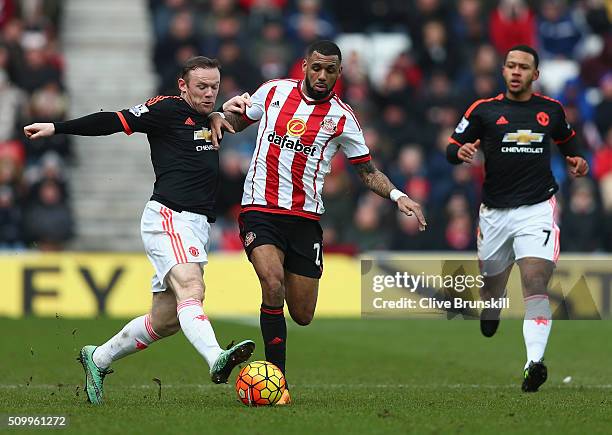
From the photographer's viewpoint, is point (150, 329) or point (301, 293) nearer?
point (150, 329)

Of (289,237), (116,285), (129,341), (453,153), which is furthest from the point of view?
(116,285)

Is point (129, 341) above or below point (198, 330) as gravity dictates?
below

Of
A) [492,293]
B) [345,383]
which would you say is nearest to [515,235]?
[492,293]

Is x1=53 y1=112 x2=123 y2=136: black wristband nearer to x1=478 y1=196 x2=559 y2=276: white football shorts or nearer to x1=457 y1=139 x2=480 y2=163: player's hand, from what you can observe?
x1=457 y1=139 x2=480 y2=163: player's hand

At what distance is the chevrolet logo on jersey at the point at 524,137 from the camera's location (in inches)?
426

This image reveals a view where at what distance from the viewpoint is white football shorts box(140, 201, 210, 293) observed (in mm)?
8906

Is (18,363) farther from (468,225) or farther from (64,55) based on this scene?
(64,55)

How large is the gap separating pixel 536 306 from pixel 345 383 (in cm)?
162

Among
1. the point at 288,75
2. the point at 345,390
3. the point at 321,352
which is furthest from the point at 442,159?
the point at 345,390

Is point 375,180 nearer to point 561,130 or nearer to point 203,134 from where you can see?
point 203,134

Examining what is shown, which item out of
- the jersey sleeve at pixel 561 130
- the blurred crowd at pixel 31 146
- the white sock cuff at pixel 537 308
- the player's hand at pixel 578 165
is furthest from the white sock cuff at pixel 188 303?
the blurred crowd at pixel 31 146

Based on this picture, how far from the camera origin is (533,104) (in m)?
10.9

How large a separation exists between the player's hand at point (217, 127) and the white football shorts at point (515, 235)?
269cm

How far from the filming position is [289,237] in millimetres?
9609
